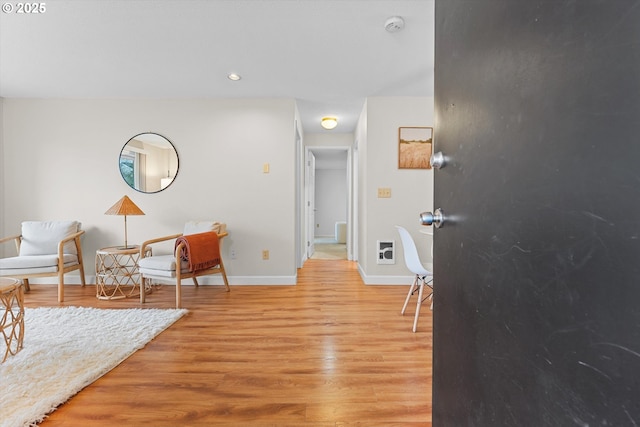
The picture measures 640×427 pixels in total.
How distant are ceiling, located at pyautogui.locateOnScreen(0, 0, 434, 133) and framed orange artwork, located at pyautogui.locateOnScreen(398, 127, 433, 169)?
411mm

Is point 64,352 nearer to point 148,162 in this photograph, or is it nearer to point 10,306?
point 10,306

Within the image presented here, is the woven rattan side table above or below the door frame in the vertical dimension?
below

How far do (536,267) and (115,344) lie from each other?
92.8 inches

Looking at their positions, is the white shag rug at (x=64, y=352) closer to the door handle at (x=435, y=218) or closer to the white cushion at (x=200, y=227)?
the white cushion at (x=200, y=227)

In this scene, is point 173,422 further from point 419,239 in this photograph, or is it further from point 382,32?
point 419,239

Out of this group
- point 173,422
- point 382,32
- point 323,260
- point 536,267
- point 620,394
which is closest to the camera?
point 620,394

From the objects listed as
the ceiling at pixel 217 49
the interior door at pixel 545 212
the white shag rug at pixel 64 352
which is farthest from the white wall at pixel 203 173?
the interior door at pixel 545 212

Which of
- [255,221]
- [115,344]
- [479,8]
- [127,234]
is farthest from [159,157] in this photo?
[479,8]

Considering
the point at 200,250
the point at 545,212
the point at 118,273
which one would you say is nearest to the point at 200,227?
the point at 200,250

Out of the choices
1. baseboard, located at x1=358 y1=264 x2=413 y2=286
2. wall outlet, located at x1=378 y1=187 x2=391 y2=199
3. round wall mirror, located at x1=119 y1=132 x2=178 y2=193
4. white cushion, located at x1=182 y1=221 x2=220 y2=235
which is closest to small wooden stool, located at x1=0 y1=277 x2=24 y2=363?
white cushion, located at x1=182 y1=221 x2=220 y2=235

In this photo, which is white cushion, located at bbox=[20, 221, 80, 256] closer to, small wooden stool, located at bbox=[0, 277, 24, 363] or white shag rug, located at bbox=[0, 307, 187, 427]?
white shag rug, located at bbox=[0, 307, 187, 427]

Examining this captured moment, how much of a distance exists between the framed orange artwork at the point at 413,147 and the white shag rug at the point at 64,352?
2780mm

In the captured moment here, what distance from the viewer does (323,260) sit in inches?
201

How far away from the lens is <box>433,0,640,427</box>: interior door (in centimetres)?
37
